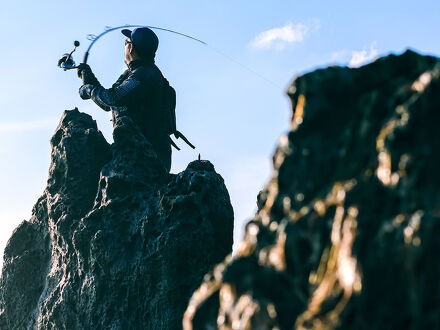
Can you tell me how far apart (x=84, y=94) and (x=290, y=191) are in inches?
270

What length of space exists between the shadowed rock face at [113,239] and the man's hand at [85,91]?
0.38 metres

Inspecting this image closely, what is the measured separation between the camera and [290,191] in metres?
4.32

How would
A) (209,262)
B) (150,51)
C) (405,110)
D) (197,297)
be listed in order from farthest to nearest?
(150,51) < (209,262) < (197,297) < (405,110)

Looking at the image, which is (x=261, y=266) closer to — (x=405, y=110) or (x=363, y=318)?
(x=363, y=318)

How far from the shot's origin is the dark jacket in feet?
33.6

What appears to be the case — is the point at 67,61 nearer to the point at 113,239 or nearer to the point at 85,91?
the point at 85,91

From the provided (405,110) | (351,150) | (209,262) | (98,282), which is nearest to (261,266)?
(351,150)

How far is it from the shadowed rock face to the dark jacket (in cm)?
48

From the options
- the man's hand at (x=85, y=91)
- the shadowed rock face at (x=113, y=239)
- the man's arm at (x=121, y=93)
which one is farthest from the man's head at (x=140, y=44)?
the shadowed rock face at (x=113, y=239)

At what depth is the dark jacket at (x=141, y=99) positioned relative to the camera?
1023 cm

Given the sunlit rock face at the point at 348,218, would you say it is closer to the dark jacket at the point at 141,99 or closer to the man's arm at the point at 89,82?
the dark jacket at the point at 141,99

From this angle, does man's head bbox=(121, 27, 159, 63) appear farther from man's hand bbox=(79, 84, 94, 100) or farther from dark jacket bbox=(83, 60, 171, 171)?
man's hand bbox=(79, 84, 94, 100)

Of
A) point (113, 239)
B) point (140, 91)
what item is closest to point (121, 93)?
point (140, 91)

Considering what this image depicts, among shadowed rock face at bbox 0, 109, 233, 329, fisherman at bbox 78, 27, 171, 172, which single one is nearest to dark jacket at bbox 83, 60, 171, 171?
fisherman at bbox 78, 27, 171, 172
